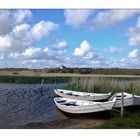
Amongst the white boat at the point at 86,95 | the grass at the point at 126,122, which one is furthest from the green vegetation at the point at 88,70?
the white boat at the point at 86,95

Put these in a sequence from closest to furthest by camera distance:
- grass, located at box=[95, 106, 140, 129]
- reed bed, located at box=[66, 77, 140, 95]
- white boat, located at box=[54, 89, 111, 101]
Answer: grass, located at box=[95, 106, 140, 129]
reed bed, located at box=[66, 77, 140, 95]
white boat, located at box=[54, 89, 111, 101]

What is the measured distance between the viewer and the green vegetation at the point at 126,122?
7.14 m

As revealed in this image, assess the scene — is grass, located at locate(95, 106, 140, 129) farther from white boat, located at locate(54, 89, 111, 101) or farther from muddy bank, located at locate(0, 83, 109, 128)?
white boat, located at locate(54, 89, 111, 101)

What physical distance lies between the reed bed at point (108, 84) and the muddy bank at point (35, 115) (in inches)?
46.1

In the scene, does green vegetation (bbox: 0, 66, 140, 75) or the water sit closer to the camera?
green vegetation (bbox: 0, 66, 140, 75)

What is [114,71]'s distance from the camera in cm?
838

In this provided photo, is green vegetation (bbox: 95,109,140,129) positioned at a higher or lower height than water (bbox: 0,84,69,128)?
higher

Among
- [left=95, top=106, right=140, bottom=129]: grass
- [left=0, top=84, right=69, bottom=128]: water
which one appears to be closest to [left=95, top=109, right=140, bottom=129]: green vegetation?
[left=95, top=106, right=140, bottom=129]: grass

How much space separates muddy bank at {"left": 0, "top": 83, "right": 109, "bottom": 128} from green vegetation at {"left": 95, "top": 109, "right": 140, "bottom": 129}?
458 millimetres

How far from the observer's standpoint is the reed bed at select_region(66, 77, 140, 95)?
35.0 feet
